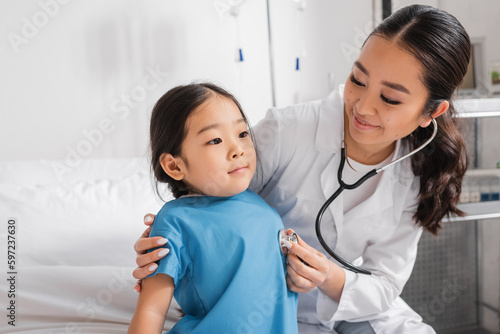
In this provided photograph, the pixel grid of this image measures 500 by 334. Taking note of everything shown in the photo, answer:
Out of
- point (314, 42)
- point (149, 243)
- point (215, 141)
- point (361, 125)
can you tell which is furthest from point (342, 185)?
point (314, 42)

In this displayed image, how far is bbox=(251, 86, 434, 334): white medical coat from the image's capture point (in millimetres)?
1199

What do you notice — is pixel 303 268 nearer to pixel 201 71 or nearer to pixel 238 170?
pixel 238 170

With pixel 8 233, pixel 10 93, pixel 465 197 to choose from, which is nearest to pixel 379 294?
pixel 465 197

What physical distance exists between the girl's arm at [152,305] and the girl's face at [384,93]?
59cm

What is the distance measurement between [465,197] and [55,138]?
6.17 ft

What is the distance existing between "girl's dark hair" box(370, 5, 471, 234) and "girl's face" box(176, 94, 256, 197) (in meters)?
0.43

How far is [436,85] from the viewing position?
3.42ft

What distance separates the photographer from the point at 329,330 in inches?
49.9

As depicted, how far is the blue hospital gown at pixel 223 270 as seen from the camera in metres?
0.88

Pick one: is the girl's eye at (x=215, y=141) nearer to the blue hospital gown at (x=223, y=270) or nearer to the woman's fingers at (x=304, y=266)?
the blue hospital gown at (x=223, y=270)

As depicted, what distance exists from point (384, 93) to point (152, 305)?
0.69m

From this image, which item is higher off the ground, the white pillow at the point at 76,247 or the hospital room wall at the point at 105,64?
the hospital room wall at the point at 105,64

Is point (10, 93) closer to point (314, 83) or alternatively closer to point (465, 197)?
point (314, 83)

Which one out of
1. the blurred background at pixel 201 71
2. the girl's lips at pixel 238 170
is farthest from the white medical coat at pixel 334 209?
the blurred background at pixel 201 71
